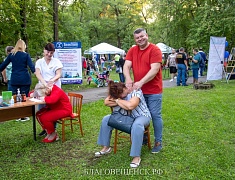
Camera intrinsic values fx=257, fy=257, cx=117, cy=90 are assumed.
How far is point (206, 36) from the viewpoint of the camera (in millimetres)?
16547

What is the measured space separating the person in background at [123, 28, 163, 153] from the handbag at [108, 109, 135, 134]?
0.40 m

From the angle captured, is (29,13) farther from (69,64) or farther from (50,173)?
(50,173)

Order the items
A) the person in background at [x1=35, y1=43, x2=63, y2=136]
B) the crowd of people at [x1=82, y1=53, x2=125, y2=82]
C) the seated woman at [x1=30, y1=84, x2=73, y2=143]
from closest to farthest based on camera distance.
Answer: the seated woman at [x1=30, y1=84, x2=73, y2=143], the person in background at [x1=35, y1=43, x2=63, y2=136], the crowd of people at [x1=82, y1=53, x2=125, y2=82]

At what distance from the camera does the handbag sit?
3465 millimetres

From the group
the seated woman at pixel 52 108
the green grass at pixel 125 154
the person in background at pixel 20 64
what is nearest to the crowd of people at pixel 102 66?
the green grass at pixel 125 154

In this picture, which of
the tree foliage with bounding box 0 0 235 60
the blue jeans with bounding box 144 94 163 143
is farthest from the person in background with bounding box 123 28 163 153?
the tree foliage with bounding box 0 0 235 60

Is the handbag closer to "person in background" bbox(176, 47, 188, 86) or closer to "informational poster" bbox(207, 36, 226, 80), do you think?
"person in background" bbox(176, 47, 188, 86)

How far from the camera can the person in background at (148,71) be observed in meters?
3.46

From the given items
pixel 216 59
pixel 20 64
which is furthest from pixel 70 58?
pixel 216 59

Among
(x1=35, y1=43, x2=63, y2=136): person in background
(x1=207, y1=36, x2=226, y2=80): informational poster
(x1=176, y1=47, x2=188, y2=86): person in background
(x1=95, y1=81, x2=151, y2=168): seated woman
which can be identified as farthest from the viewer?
(x1=207, y1=36, x2=226, y2=80): informational poster

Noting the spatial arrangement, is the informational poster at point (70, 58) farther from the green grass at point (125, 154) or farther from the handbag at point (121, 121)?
the handbag at point (121, 121)

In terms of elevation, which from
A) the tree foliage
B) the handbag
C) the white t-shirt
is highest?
the tree foliage

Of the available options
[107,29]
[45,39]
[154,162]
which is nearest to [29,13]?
[45,39]

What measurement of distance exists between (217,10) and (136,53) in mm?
13218
